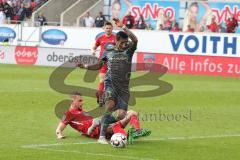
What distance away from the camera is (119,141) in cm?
1387

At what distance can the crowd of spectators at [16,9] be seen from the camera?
48.2 metres

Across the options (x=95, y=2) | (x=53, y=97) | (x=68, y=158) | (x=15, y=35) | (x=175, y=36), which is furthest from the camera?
(x=95, y=2)

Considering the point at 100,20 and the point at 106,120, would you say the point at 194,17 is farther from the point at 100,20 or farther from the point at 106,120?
the point at 106,120

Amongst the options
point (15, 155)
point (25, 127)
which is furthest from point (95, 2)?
point (15, 155)

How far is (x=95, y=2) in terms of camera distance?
49.9 meters

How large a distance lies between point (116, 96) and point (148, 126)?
10.3 ft

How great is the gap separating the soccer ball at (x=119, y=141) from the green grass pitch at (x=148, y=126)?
12 cm

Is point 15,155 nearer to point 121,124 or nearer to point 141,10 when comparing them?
point 121,124

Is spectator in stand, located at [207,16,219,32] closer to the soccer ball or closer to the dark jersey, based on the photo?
the dark jersey

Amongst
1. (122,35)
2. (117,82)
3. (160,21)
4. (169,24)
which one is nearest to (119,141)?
(117,82)

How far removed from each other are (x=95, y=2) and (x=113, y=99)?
35.8 m

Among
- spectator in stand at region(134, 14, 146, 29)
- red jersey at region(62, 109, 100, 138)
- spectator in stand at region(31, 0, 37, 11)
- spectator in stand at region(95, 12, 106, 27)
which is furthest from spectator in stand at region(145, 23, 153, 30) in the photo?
red jersey at region(62, 109, 100, 138)

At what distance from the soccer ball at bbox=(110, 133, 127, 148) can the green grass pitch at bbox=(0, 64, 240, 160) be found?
0.40ft

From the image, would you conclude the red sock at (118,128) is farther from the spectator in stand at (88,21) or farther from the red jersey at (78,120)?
the spectator in stand at (88,21)
